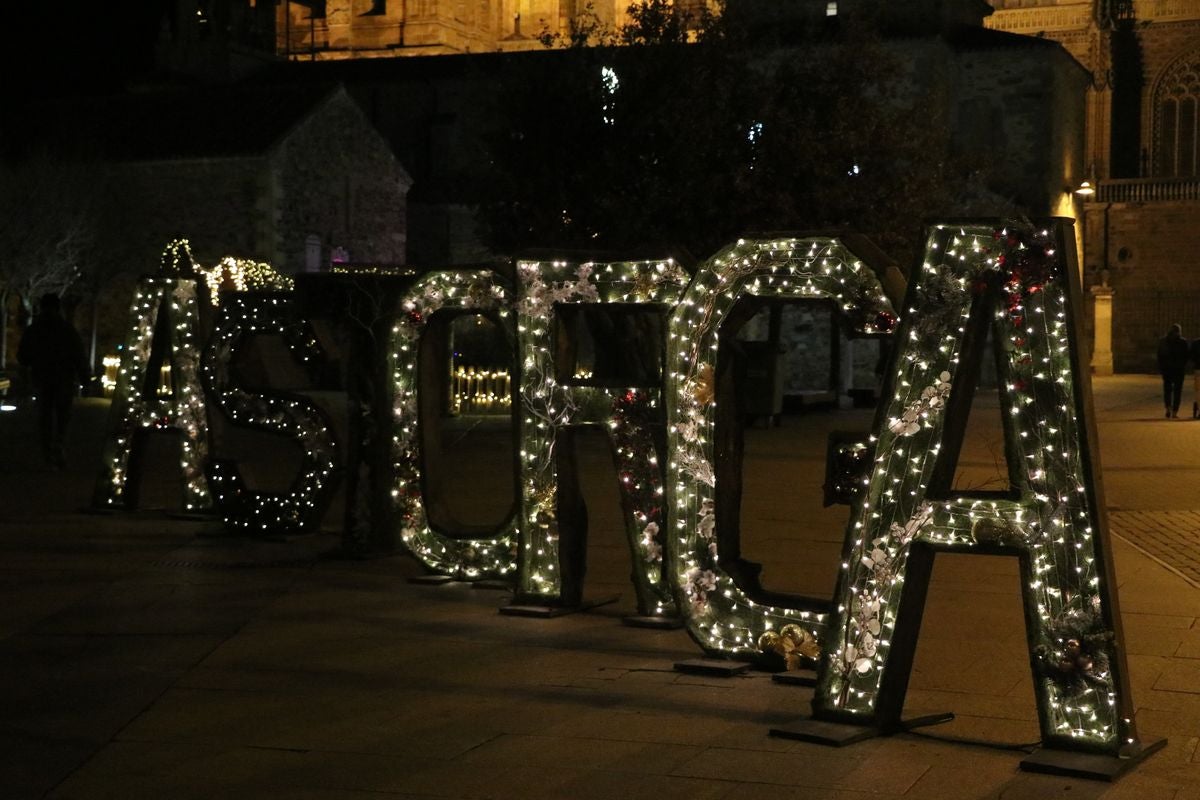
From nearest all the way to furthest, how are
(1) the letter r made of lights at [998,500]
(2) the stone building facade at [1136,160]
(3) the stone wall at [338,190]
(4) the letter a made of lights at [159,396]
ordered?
(1) the letter r made of lights at [998,500]
(4) the letter a made of lights at [159,396]
(3) the stone wall at [338,190]
(2) the stone building facade at [1136,160]

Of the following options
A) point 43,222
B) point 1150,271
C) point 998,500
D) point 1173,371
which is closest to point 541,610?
point 998,500

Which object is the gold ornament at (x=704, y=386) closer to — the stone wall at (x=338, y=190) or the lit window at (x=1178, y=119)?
the stone wall at (x=338, y=190)

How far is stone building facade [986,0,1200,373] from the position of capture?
165 feet

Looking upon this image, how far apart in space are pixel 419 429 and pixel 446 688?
315 centimetres

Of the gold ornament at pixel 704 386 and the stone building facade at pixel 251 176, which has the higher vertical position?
the stone building facade at pixel 251 176

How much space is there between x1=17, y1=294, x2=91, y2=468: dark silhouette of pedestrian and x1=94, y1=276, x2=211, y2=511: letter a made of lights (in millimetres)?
3425

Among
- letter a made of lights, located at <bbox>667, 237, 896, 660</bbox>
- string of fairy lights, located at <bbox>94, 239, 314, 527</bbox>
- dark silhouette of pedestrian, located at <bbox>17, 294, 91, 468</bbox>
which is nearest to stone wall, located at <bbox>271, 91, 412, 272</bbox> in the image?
dark silhouette of pedestrian, located at <bbox>17, 294, 91, 468</bbox>

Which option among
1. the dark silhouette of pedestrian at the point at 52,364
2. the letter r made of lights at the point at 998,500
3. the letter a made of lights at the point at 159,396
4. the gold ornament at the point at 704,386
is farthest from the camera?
the dark silhouette of pedestrian at the point at 52,364

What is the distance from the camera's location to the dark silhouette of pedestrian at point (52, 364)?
15898mm

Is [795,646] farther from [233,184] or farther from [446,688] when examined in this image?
[233,184]

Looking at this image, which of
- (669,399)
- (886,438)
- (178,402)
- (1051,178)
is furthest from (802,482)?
(1051,178)

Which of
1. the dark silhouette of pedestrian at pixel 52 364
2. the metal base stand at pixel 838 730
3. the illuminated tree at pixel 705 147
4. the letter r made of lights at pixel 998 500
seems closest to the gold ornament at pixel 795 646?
the letter r made of lights at pixel 998 500

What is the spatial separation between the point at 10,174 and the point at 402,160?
589 inches

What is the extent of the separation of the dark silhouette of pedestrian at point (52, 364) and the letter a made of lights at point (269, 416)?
16.2 feet
